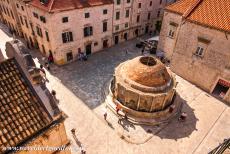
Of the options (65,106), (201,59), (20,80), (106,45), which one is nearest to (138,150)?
(65,106)

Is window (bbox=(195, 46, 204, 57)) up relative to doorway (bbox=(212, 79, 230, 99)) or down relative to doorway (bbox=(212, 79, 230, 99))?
up

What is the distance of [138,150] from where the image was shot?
17578mm

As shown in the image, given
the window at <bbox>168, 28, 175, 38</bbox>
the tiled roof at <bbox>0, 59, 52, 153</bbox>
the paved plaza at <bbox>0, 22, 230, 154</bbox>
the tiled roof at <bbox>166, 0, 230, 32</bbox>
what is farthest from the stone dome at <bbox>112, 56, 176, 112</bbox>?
the tiled roof at <bbox>0, 59, 52, 153</bbox>

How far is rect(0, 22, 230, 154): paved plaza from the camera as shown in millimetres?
18062

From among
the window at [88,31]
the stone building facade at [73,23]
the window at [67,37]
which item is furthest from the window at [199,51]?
the window at [67,37]

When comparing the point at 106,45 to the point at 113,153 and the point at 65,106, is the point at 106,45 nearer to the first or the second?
the point at 65,106

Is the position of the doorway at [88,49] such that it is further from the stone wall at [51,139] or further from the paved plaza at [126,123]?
the stone wall at [51,139]

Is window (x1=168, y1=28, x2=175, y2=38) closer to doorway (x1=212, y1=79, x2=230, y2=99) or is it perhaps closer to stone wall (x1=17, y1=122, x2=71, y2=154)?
doorway (x1=212, y1=79, x2=230, y2=99)

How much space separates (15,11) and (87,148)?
91.6ft

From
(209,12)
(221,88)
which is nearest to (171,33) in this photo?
(209,12)

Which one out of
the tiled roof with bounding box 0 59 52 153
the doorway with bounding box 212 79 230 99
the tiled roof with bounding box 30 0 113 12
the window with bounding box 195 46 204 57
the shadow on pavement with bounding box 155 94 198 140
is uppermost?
the tiled roof with bounding box 30 0 113 12

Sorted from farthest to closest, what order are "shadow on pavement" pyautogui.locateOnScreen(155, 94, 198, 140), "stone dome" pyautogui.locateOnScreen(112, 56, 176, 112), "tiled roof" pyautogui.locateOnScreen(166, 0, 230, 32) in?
"tiled roof" pyautogui.locateOnScreen(166, 0, 230, 32) < "stone dome" pyautogui.locateOnScreen(112, 56, 176, 112) < "shadow on pavement" pyautogui.locateOnScreen(155, 94, 198, 140)

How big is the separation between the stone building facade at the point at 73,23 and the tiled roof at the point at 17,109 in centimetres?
1610

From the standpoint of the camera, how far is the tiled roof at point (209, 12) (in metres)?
22.1
